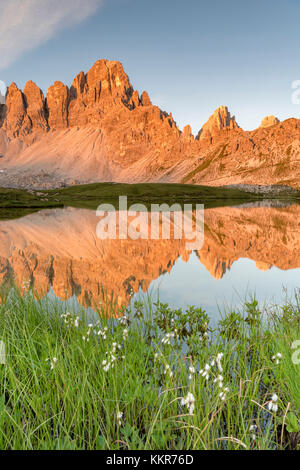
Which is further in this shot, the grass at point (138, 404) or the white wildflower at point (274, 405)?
the grass at point (138, 404)

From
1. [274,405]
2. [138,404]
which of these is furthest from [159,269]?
[274,405]

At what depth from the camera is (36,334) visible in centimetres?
782

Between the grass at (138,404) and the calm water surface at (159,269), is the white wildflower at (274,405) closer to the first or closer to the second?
the grass at (138,404)

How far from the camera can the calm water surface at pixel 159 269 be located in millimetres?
14094

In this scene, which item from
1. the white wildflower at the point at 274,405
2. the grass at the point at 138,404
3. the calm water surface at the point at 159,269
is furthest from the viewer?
the calm water surface at the point at 159,269

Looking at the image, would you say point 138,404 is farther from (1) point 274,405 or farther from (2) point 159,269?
(2) point 159,269

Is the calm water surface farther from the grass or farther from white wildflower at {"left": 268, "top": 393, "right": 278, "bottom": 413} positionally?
white wildflower at {"left": 268, "top": 393, "right": 278, "bottom": 413}

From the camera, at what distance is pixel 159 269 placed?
65.4 feet

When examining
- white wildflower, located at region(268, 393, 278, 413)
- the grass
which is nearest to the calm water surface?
the grass

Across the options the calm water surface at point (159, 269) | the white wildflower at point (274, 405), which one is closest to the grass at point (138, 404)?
the white wildflower at point (274, 405)

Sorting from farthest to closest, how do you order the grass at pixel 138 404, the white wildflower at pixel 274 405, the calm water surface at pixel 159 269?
the calm water surface at pixel 159 269 < the grass at pixel 138 404 < the white wildflower at pixel 274 405
